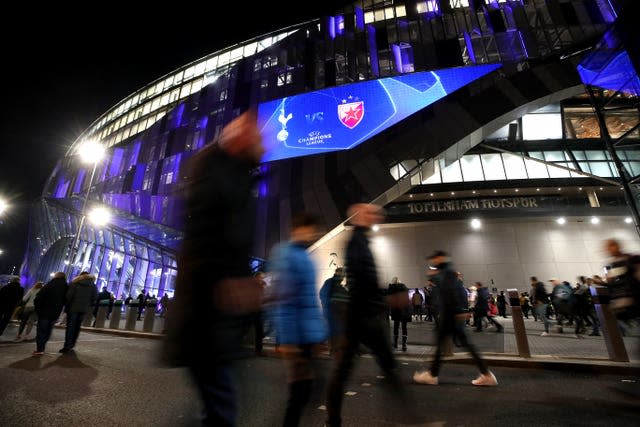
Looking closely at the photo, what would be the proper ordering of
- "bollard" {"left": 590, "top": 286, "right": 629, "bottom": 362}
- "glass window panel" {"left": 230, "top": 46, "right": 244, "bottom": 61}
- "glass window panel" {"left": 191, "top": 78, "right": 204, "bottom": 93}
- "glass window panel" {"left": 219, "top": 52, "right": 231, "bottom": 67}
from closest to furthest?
"bollard" {"left": 590, "top": 286, "right": 629, "bottom": 362}, "glass window panel" {"left": 230, "top": 46, "right": 244, "bottom": 61}, "glass window panel" {"left": 219, "top": 52, "right": 231, "bottom": 67}, "glass window panel" {"left": 191, "top": 78, "right": 204, "bottom": 93}

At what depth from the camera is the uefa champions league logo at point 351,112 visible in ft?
54.3

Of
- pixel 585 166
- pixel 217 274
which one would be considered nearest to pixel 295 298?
pixel 217 274

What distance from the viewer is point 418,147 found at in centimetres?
1474

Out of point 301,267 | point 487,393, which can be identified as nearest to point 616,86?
point 487,393

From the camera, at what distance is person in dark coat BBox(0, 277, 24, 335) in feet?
25.5

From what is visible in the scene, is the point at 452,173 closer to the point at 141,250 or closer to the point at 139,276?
the point at 141,250

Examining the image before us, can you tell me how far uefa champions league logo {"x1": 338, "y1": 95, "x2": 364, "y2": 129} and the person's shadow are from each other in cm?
1505

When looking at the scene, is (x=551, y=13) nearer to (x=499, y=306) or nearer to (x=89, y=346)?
(x=499, y=306)

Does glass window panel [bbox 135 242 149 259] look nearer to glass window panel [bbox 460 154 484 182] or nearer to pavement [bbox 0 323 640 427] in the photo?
pavement [bbox 0 323 640 427]

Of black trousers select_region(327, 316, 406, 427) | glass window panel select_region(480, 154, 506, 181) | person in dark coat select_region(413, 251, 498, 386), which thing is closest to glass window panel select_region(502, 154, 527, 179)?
glass window panel select_region(480, 154, 506, 181)

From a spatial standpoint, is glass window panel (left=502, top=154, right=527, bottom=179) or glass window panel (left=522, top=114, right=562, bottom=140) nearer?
glass window panel (left=502, top=154, right=527, bottom=179)

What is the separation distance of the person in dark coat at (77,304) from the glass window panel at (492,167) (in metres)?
23.4

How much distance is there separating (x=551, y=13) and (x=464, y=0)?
5359 millimetres

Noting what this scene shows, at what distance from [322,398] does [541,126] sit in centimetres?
2691
